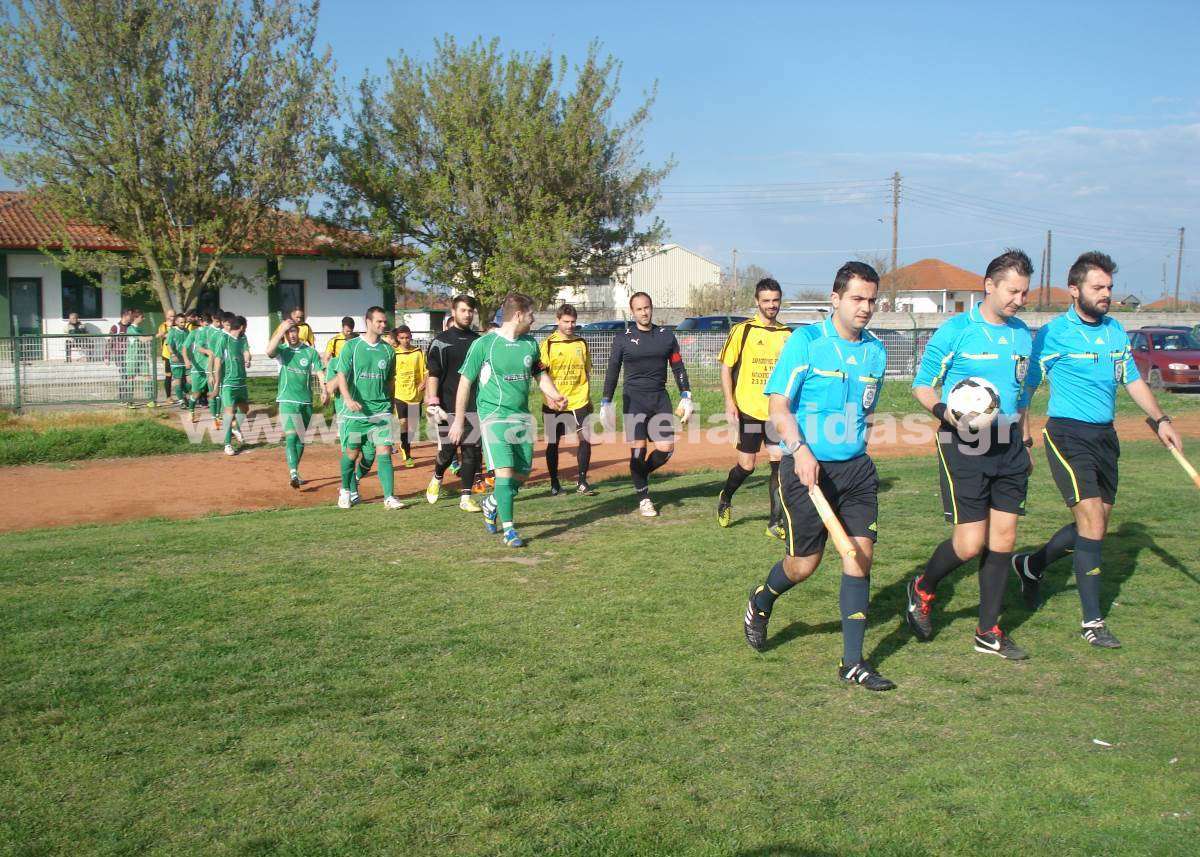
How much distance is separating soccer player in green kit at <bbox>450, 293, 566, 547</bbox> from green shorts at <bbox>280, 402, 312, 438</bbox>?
455 cm

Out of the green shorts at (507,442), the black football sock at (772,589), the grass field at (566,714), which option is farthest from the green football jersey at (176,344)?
the black football sock at (772,589)

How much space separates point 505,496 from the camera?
7.99 metres

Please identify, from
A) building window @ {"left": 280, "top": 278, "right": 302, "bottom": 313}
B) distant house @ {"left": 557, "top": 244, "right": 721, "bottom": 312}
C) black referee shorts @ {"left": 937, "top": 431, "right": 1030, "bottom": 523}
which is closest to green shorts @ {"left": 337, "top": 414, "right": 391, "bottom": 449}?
black referee shorts @ {"left": 937, "top": 431, "right": 1030, "bottom": 523}

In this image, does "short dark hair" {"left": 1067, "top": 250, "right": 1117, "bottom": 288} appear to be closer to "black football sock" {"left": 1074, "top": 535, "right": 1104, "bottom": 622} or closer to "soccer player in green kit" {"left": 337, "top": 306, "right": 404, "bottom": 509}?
"black football sock" {"left": 1074, "top": 535, "right": 1104, "bottom": 622}

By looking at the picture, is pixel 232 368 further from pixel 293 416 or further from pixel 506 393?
pixel 506 393

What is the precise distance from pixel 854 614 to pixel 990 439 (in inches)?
48.4

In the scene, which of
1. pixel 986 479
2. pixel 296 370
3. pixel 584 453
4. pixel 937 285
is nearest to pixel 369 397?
pixel 296 370

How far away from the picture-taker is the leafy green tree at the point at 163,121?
838 inches

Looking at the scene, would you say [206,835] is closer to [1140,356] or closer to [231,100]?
[231,100]

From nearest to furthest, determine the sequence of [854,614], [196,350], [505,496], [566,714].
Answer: [566,714], [854,614], [505,496], [196,350]

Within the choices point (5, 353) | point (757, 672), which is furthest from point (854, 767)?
point (5, 353)

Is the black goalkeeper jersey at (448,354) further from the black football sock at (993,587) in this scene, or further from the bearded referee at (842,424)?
the black football sock at (993,587)

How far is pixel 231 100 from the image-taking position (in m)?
23.1

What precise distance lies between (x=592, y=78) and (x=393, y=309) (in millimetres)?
11620
